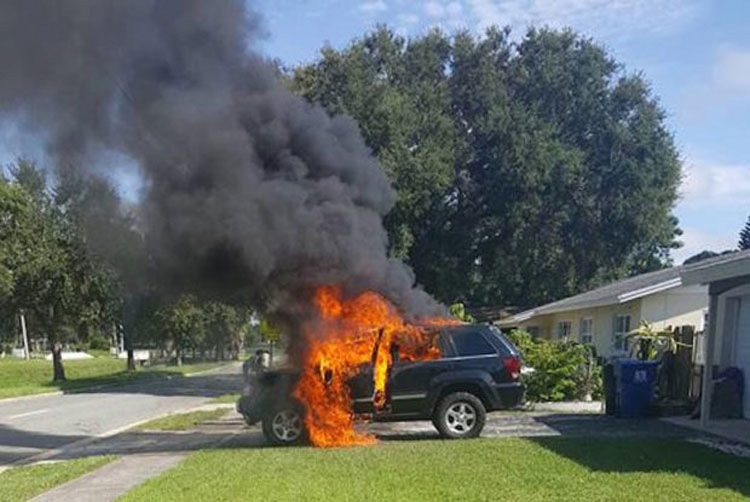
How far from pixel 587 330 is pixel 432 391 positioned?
15.2 meters

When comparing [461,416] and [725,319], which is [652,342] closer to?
[725,319]

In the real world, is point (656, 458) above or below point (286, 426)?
above

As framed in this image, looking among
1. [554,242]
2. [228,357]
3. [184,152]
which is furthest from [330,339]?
[228,357]

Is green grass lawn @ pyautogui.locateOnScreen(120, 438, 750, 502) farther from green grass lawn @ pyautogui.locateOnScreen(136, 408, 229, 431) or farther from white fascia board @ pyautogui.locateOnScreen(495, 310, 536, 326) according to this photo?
white fascia board @ pyautogui.locateOnScreen(495, 310, 536, 326)

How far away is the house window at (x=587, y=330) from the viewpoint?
26.4m

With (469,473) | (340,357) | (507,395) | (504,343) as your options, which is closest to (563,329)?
(504,343)

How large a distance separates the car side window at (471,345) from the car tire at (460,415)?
651 millimetres

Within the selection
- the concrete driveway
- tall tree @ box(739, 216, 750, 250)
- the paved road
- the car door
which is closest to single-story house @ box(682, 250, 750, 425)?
the concrete driveway

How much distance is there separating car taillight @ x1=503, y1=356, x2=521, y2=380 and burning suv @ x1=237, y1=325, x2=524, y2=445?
0.02m

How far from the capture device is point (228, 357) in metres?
101

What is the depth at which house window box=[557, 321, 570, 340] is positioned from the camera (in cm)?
3048

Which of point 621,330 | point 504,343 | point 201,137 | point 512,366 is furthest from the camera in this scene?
point 621,330

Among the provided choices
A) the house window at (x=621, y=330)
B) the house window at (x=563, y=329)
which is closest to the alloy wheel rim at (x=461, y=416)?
the house window at (x=621, y=330)

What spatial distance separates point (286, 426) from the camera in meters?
Result: 12.8
